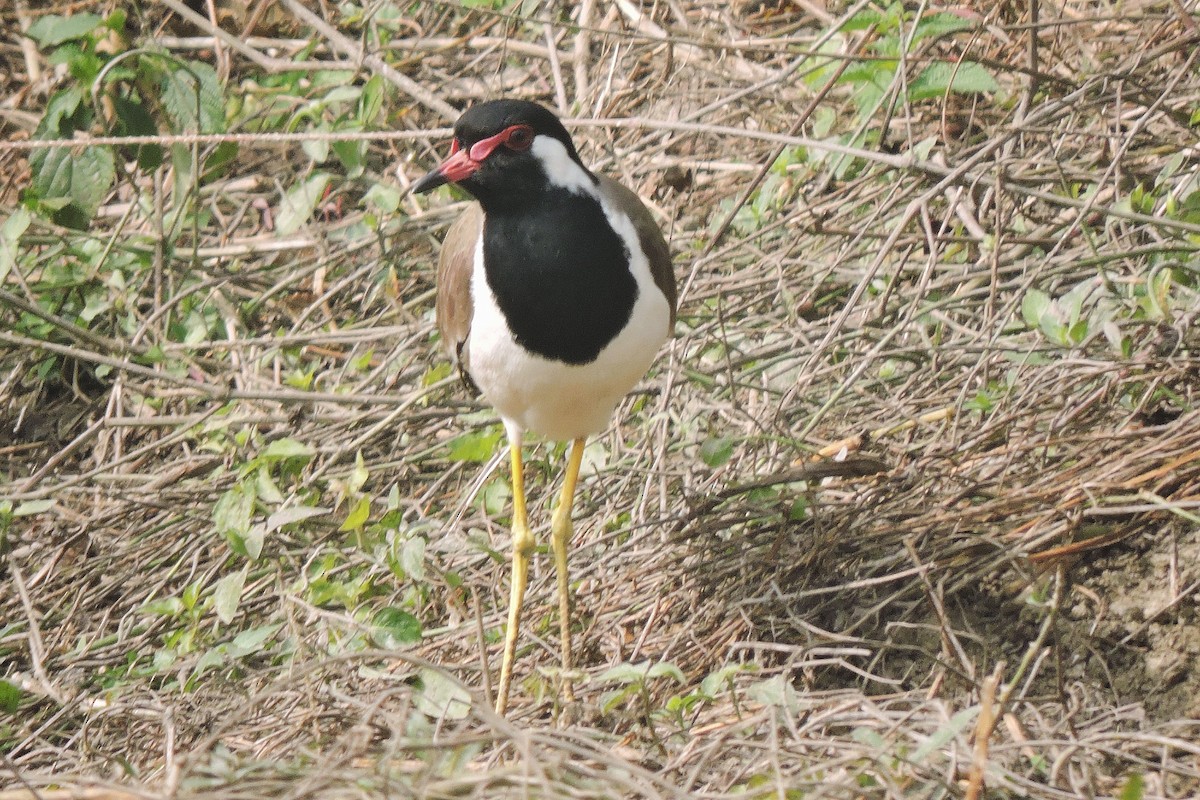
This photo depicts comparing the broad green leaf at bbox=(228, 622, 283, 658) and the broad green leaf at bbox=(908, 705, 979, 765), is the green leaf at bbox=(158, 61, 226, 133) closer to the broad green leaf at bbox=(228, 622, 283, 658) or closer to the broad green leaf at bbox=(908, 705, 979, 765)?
the broad green leaf at bbox=(228, 622, 283, 658)

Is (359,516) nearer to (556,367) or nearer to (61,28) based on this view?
(556,367)

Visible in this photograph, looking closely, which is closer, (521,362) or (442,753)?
(442,753)

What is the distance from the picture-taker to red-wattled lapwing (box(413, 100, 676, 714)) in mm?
3703

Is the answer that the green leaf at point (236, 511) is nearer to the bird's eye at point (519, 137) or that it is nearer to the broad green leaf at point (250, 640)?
the broad green leaf at point (250, 640)

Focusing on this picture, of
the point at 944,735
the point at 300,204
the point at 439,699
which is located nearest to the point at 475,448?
the point at 439,699

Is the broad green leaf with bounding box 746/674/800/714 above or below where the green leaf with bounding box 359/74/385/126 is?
below

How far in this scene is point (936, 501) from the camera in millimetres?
3916

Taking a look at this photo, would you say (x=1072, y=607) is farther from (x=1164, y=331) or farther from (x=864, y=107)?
(x=864, y=107)

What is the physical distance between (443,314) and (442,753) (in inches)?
75.7

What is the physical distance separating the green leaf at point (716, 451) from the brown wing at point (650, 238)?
0.37 metres

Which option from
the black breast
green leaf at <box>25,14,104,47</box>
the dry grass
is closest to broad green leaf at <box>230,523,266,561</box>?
the dry grass

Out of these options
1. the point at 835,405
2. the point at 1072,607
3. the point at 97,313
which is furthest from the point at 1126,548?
the point at 97,313

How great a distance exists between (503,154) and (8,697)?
2248mm

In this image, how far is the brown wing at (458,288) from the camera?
4094 millimetres
